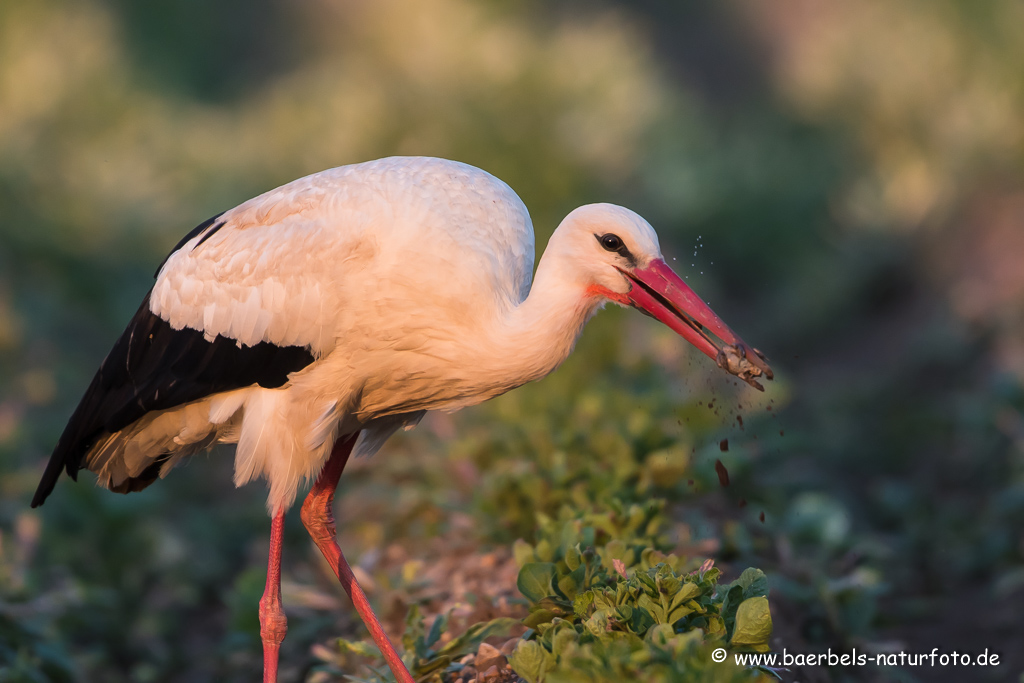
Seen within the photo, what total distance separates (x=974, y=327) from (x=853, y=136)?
20.2 feet

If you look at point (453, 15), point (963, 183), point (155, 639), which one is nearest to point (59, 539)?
point (155, 639)

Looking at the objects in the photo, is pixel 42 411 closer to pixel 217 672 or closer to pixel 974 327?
pixel 217 672

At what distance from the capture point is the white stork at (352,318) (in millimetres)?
3471

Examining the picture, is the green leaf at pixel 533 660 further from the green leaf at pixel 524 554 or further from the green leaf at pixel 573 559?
the green leaf at pixel 524 554

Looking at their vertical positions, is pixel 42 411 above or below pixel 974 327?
below

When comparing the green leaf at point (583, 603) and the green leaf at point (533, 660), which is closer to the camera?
the green leaf at point (533, 660)

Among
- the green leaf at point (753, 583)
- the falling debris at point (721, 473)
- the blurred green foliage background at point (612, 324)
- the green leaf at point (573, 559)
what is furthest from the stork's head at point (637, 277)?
the blurred green foliage background at point (612, 324)

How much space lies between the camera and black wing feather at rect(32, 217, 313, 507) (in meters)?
3.85

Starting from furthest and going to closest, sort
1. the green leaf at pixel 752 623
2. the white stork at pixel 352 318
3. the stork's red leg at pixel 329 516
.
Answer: the stork's red leg at pixel 329 516 → the white stork at pixel 352 318 → the green leaf at pixel 752 623

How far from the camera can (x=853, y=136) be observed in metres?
13.8

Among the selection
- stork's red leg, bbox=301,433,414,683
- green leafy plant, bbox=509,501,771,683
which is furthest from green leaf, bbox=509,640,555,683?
stork's red leg, bbox=301,433,414,683

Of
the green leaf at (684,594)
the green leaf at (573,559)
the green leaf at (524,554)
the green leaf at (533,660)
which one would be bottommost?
the green leaf at (533,660)

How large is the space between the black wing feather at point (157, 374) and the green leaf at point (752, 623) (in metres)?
1.75

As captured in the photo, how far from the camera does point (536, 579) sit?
3547 mm
